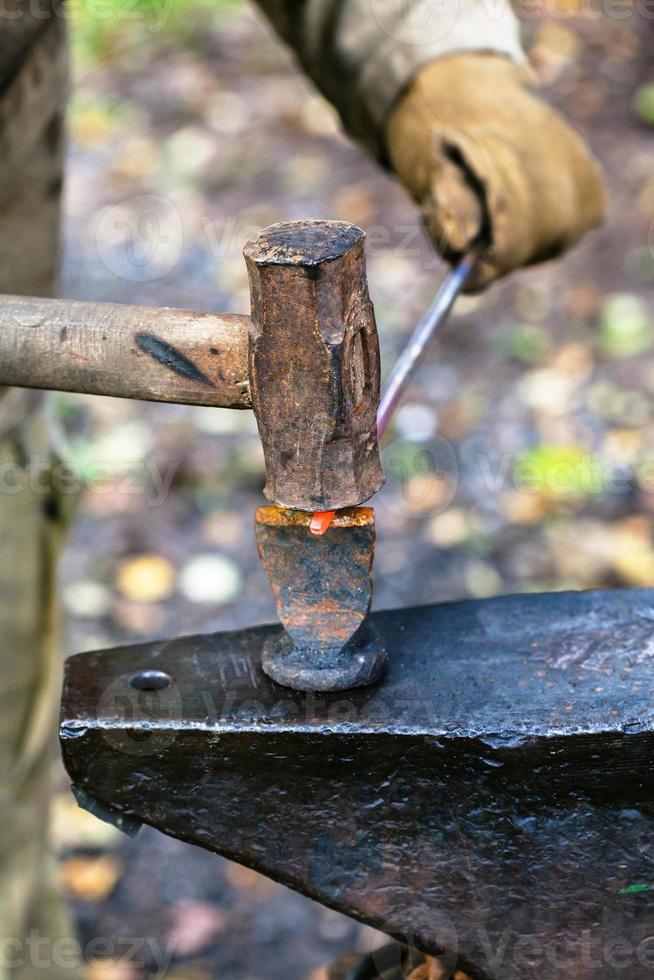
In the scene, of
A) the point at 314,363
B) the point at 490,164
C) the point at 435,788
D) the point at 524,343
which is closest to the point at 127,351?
the point at 314,363

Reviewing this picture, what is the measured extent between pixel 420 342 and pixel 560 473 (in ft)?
5.83

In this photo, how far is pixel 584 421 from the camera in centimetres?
348

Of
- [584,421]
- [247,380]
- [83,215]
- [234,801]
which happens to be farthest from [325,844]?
[83,215]

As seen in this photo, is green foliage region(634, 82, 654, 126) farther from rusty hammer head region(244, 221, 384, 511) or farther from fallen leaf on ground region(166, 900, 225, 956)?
rusty hammer head region(244, 221, 384, 511)

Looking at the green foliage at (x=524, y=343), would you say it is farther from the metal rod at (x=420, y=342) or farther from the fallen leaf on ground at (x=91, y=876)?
the fallen leaf on ground at (x=91, y=876)

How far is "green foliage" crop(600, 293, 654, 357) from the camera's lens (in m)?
3.75

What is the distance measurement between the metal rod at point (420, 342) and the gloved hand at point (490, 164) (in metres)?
0.04

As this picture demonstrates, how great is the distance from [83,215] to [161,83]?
1.05 m

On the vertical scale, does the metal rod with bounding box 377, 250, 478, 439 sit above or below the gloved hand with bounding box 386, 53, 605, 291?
below

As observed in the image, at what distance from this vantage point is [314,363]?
100 cm

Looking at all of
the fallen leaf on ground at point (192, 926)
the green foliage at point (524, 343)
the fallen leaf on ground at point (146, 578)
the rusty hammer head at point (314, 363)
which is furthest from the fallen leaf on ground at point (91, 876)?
the green foliage at point (524, 343)

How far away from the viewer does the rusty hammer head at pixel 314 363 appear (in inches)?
38.4

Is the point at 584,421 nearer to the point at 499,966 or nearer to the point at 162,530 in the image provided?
the point at 162,530

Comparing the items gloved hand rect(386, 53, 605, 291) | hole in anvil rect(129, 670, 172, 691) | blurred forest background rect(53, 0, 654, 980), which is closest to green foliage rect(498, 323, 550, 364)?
blurred forest background rect(53, 0, 654, 980)
